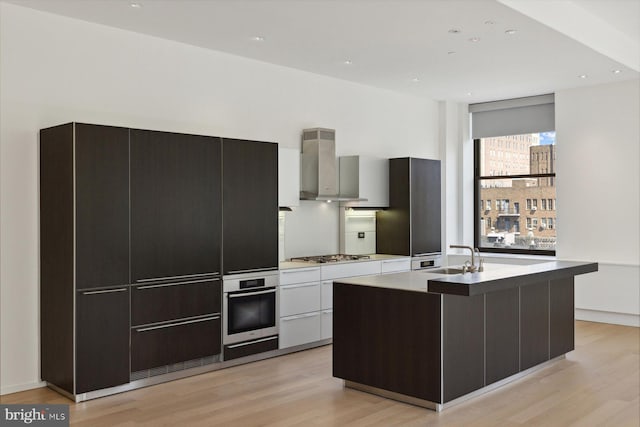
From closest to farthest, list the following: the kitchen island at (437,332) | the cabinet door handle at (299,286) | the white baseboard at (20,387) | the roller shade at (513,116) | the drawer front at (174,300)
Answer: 1. the kitchen island at (437,332)
2. the white baseboard at (20,387)
3. the drawer front at (174,300)
4. the cabinet door handle at (299,286)
5. the roller shade at (513,116)

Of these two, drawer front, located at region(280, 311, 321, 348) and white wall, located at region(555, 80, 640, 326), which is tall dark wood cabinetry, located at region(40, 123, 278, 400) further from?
white wall, located at region(555, 80, 640, 326)

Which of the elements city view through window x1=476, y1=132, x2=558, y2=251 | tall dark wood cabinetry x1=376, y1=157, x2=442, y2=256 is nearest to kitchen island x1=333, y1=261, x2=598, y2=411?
tall dark wood cabinetry x1=376, y1=157, x2=442, y2=256

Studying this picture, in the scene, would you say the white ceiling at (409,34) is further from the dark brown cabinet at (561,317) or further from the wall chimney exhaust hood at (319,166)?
the dark brown cabinet at (561,317)

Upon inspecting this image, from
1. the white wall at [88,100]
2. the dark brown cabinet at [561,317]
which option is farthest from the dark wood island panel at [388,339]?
the white wall at [88,100]

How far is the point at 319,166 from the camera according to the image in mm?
6641

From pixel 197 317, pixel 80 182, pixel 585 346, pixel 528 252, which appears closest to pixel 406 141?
pixel 528 252

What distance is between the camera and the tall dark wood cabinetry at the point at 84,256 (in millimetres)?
4473

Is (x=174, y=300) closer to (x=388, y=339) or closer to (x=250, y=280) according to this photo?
(x=250, y=280)

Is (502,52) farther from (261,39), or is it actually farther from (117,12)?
(117,12)

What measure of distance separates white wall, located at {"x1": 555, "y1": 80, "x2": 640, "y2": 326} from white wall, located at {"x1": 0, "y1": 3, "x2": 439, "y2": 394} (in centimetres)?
338

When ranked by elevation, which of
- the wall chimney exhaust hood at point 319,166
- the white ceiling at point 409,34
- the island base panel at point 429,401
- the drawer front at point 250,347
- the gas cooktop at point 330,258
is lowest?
the island base panel at point 429,401

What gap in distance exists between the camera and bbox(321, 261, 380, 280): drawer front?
641 cm

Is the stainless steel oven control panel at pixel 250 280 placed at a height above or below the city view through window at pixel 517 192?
below

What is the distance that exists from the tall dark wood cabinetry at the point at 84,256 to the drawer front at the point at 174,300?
0.12 meters
